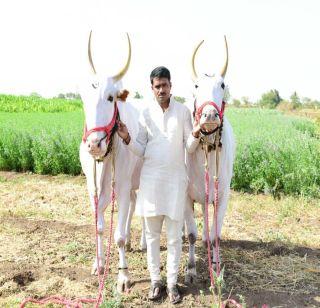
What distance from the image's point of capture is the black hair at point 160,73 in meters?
3.82

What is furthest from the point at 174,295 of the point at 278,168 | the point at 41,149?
the point at 41,149

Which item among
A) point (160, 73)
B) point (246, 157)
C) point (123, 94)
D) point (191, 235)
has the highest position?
point (160, 73)

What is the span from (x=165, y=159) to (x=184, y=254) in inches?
75.0

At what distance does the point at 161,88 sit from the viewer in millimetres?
3863

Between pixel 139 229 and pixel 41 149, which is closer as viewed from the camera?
pixel 139 229

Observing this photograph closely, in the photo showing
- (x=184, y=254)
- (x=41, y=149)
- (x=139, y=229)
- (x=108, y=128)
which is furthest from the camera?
(x=41, y=149)

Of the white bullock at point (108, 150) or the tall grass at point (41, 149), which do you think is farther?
the tall grass at point (41, 149)

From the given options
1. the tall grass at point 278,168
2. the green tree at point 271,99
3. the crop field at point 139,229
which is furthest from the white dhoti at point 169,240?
the green tree at point 271,99

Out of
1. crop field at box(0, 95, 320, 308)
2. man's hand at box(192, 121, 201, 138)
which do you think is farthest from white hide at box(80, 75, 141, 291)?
man's hand at box(192, 121, 201, 138)

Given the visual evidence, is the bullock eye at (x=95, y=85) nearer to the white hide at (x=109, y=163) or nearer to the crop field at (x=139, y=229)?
the white hide at (x=109, y=163)

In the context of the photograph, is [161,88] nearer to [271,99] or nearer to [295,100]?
[295,100]

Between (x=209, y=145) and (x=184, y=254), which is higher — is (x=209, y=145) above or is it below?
above

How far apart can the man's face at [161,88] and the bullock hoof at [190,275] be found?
1761 millimetres

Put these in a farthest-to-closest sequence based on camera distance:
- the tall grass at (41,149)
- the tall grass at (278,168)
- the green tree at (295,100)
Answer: the green tree at (295,100) < the tall grass at (41,149) < the tall grass at (278,168)
